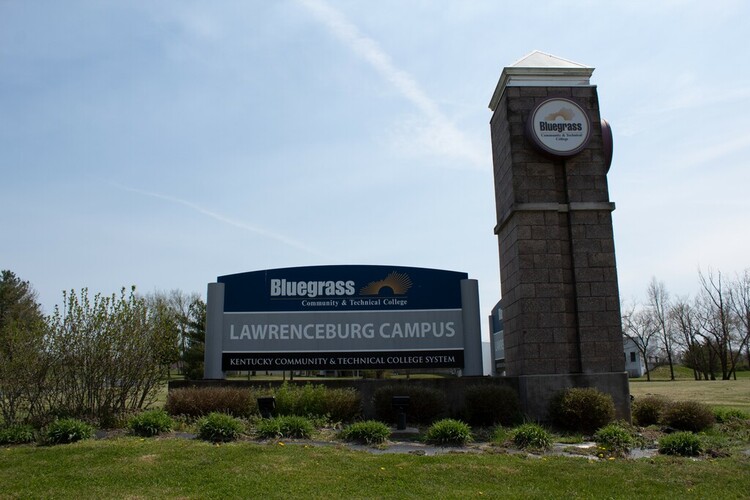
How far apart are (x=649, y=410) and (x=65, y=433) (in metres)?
11.1

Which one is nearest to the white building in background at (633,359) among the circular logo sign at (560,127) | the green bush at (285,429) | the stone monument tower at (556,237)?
the stone monument tower at (556,237)

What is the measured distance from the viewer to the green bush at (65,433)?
9695 mm

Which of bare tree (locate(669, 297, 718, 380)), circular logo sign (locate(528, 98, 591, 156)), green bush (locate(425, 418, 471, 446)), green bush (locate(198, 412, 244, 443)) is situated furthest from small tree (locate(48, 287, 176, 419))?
bare tree (locate(669, 297, 718, 380))

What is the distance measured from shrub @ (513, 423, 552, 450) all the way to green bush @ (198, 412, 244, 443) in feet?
14.5

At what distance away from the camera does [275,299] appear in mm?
14789

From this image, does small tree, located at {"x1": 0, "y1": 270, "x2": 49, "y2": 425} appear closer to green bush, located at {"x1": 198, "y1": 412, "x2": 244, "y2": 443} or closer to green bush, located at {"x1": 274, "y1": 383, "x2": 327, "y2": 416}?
green bush, located at {"x1": 198, "y1": 412, "x2": 244, "y2": 443}

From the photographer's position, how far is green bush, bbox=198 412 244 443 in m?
9.84

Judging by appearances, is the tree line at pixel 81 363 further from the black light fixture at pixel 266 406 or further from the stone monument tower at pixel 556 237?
the stone monument tower at pixel 556 237

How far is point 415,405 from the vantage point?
12414 mm

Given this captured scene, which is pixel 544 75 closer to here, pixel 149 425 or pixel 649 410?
pixel 649 410

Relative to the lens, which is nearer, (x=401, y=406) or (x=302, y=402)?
(x=401, y=406)

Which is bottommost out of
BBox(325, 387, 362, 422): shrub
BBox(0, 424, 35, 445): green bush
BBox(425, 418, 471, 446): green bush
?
BBox(425, 418, 471, 446): green bush

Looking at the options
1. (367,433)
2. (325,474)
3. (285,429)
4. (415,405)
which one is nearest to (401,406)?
(415,405)

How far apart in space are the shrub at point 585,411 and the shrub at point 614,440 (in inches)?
48.7
